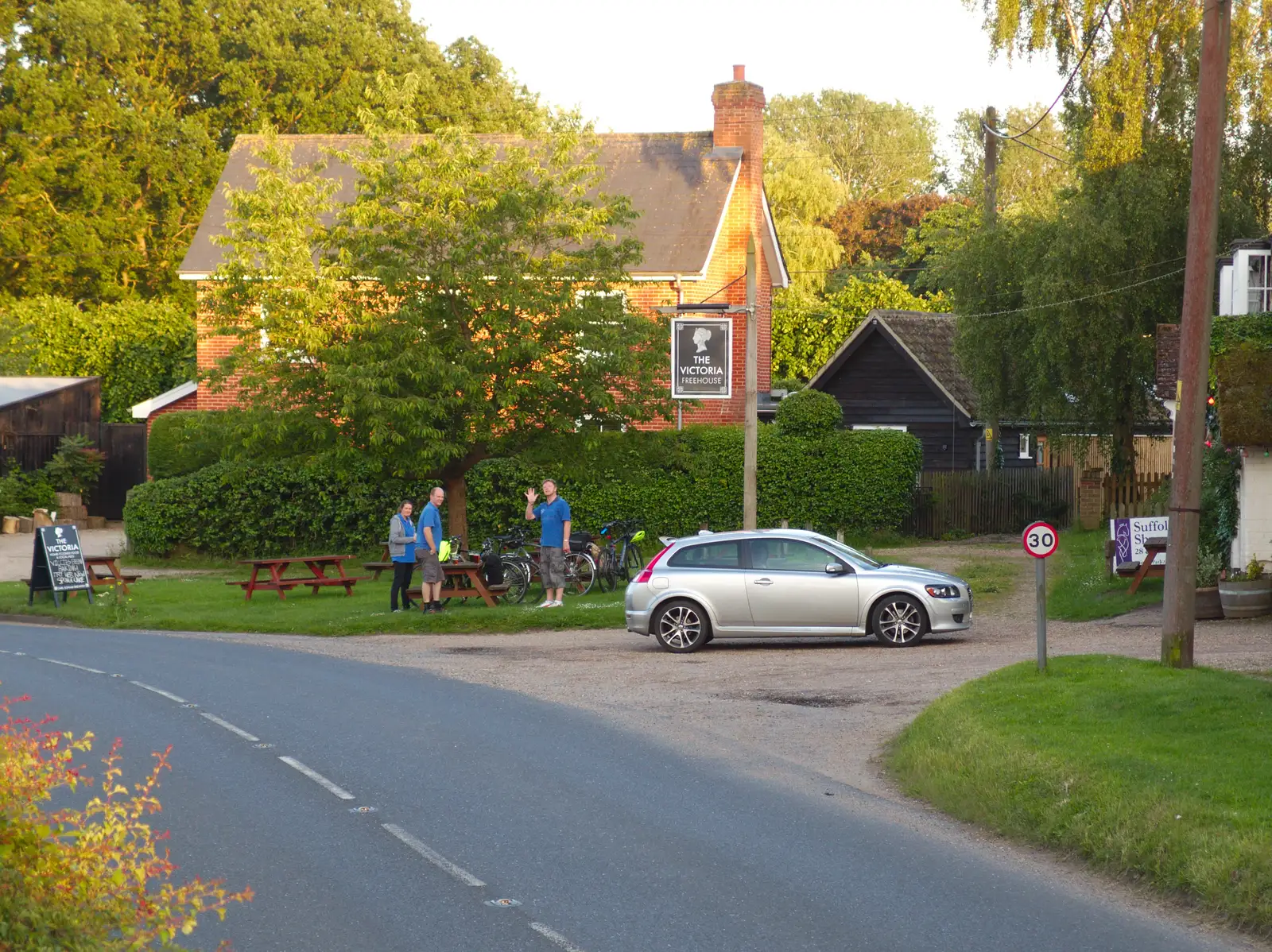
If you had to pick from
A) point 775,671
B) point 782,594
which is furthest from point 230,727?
point 782,594

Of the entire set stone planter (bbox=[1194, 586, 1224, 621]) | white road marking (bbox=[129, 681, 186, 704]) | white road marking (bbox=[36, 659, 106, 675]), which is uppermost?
stone planter (bbox=[1194, 586, 1224, 621])

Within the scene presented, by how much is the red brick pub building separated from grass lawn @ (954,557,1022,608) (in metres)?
9.57

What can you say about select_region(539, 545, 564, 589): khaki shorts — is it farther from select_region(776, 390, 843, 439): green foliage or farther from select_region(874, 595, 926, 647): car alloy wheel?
select_region(776, 390, 843, 439): green foliage

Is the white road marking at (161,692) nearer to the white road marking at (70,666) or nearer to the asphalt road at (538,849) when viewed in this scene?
the asphalt road at (538,849)

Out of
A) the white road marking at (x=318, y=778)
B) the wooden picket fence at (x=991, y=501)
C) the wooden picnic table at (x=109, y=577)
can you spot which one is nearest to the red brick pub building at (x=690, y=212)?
the wooden picket fence at (x=991, y=501)

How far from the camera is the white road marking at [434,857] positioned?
26.7 feet

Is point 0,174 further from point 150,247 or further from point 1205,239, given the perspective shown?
point 1205,239

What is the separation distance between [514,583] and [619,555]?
315 cm

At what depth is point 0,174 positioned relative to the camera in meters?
58.4

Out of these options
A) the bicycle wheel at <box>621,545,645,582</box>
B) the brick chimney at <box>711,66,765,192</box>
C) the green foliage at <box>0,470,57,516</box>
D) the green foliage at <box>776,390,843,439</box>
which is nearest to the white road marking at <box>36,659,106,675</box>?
the bicycle wheel at <box>621,545,645,582</box>

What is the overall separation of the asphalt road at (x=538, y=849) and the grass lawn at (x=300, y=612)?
27.4ft

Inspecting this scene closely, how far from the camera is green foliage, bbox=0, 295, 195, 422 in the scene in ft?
178

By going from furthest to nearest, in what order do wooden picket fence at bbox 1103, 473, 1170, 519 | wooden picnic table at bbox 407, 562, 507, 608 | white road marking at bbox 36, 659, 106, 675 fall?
1. wooden picket fence at bbox 1103, 473, 1170, 519
2. wooden picnic table at bbox 407, 562, 507, 608
3. white road marking at bbox 36, 659, 106, 675

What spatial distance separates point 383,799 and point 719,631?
9645 millimetres
